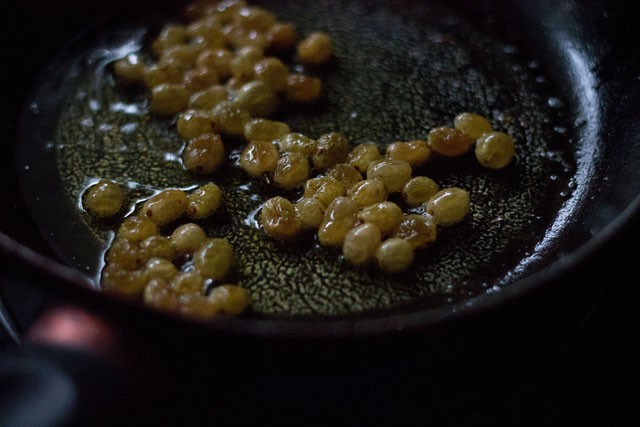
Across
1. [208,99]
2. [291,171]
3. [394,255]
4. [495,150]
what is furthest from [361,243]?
[208,99]

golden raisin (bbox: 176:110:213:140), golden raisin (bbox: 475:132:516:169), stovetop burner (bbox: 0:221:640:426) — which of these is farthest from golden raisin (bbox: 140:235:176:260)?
golden raisin (bbox: 475:132:516:169)

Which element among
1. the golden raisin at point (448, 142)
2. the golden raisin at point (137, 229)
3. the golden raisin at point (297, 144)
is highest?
the golden raisin at point (448, 142)

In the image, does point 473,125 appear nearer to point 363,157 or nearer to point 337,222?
point 363,157

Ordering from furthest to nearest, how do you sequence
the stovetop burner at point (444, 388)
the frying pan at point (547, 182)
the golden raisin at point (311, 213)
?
the golden raisin at point (311, 213) → the stovetop burner at point (444, 388) → the frying pan at point (547, 182)

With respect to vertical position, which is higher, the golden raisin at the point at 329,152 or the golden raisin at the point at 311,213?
the golden raisin at the point at 329,152

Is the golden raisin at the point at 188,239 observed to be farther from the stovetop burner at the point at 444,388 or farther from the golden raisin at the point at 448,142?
the golden raisin at the point at 448,142

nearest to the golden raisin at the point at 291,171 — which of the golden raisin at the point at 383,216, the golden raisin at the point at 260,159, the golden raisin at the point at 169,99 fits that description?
the golden raisin at the point at 260,159

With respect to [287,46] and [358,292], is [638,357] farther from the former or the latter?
[287,46]

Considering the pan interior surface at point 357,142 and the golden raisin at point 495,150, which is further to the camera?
the golden raisin at point 495,150
